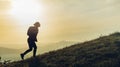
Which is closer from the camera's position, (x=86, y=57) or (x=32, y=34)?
(x=86, y=57)

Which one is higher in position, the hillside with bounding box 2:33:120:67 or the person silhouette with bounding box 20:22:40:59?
the person silhouette with bounding box 20:22:40:59

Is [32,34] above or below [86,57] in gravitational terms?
above

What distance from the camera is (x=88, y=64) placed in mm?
22672

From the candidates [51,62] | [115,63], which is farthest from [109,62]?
[51,62]

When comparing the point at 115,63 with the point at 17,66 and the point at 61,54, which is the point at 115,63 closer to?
the point at 61,54

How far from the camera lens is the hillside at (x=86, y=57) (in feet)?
74.6

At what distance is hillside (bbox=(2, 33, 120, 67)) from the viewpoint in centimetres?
2273

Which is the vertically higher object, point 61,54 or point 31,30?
point 31,30

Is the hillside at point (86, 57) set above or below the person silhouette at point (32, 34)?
below

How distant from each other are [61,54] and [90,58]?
3.87m

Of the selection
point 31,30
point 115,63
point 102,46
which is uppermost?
point 31,30

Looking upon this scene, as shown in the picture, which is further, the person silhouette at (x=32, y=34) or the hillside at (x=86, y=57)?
the person silhouette at (x=32, y=34)

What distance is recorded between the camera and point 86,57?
24531 mm

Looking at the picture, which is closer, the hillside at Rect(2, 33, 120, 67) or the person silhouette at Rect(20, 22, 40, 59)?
the hillside at Rect(2, 33, 120, 67)
